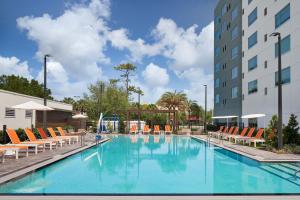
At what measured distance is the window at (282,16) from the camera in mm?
23994

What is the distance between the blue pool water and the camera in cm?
895

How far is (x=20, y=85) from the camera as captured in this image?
2195 inches

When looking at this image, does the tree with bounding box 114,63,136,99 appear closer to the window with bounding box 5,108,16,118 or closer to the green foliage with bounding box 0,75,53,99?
the green foliage with bounding box 0,75,53,99

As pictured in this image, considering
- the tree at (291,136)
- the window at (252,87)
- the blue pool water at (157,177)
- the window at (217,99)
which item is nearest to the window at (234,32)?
the window at (252,87)

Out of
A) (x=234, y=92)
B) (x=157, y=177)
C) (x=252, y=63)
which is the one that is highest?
(x=252, y=63)

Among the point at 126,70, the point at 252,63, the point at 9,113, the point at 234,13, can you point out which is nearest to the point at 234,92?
the point at 252,63

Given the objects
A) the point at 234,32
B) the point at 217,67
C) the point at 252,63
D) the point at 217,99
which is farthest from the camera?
the point at 217,67

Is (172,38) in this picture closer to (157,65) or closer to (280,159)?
(157,65)

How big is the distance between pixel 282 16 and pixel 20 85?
45.2m

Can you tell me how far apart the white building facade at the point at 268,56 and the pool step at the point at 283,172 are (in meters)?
10.1

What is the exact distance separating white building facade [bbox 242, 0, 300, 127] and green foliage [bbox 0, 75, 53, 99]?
3790 cm

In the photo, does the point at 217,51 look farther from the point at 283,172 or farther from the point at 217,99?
the point at 283,172

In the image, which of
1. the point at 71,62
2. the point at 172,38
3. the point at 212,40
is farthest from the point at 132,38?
the point at 212,40

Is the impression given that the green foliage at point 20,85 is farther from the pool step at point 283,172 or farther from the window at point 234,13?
the pool step at point 283,172
